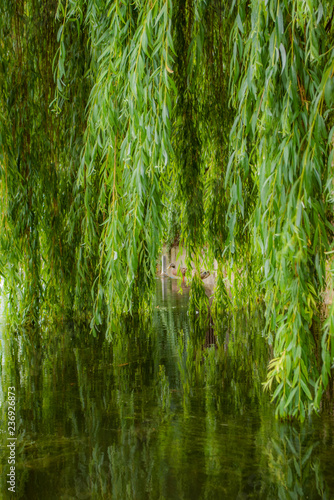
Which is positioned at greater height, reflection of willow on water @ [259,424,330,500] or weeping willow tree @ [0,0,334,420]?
weeping willow tree @ [0,0,334,420]

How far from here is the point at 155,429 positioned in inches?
105

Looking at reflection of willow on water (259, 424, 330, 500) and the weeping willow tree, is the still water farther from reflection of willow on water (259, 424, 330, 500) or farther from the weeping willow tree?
the weeping willow tree

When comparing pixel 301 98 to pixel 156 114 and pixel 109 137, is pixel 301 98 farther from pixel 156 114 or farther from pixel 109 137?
pixel 109 137

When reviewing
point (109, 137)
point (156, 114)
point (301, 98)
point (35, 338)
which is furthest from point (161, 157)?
point (35, 338)

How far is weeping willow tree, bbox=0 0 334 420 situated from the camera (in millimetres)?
2131

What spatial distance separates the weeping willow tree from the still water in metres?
0.24

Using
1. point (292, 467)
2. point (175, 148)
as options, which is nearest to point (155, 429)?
point (292, 467)

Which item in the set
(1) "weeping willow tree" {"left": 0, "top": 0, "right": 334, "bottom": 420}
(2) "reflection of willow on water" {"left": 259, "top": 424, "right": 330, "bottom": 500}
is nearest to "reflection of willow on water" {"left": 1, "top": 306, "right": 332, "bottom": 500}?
(2) "reflection of willow on water" {"left": 259, "top": 424, "right": 330, "bottom": 500}

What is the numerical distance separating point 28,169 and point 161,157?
1822mm

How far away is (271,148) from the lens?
2.21 meters

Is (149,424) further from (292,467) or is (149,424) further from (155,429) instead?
(292,467)

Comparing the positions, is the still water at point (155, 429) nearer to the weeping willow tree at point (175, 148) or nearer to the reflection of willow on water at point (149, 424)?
the reflection of willow on water at point (149, 424)

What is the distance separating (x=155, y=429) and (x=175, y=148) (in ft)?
6.77

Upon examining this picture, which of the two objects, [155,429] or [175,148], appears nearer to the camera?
[155,429]
